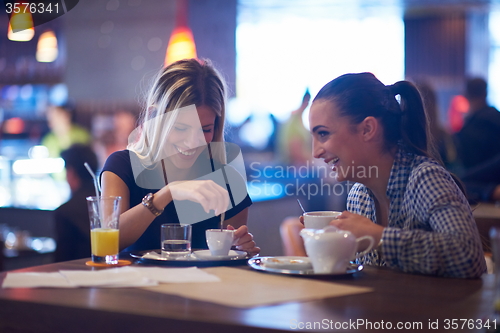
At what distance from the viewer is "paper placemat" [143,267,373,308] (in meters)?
0.92

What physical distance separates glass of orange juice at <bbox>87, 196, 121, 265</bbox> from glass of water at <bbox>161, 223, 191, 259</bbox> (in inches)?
5.2

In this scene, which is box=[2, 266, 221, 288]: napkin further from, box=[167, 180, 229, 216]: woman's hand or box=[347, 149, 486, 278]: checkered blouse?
box=[347, 149, 486, 278]: checkered blouse

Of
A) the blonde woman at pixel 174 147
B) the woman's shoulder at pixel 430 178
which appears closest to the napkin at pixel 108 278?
the blonde woman at pixel 174 147

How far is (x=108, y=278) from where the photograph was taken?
106 cm

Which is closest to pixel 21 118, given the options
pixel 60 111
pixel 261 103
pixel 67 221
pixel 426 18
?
pixel 60 111

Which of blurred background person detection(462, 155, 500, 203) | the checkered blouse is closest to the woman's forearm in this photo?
the checkered blouse

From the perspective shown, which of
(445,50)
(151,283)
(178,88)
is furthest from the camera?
(445,50)

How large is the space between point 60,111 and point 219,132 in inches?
199

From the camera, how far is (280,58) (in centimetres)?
806

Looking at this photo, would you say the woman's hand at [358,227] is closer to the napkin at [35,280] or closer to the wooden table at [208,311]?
the wooden table at [208,311]

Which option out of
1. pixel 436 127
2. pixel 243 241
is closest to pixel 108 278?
pixel 243 241

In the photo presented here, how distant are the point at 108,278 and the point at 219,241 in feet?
1.14

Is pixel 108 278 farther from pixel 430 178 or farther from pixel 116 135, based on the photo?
pixel 116 135

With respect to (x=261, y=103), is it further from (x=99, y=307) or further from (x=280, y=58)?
(x=99, y=307)
